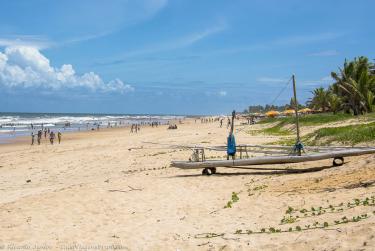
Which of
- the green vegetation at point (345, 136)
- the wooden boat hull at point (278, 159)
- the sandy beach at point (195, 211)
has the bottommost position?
the sandy beach at point (195, 211)

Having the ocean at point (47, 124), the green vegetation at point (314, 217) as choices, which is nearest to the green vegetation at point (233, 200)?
the green vegetation at point (314, 217)

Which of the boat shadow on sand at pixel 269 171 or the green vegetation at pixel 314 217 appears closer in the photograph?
the green vegetation at pixel 314 217

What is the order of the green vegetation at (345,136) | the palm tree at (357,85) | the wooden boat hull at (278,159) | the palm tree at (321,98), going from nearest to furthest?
1. the wooden boat hull at (278,159)
2. the green vegetation at (345,136)
3. the palm tree at (357,85)
4. the palm tree at (321,98)

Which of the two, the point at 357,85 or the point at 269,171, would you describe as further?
the point at 357,85

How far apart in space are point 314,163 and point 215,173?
407cm

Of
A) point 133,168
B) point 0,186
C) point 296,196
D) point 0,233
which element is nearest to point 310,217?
point 296,196

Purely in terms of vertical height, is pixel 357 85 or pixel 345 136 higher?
pixel 357 85

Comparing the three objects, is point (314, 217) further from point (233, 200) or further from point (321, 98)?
point (321, 98)

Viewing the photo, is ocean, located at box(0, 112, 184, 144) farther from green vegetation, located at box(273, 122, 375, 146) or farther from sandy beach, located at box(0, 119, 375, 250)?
sandy beach, located at box(0, 119, 375, 250)

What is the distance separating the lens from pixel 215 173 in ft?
58.3

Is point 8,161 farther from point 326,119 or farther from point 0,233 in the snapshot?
point 326,119

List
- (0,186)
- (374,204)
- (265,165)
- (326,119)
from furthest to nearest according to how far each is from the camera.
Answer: (326,119) → (0,186) → (265,165) → (374,204)

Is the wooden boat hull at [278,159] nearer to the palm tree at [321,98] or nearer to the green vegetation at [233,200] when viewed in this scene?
the green vegetation at [233,200]

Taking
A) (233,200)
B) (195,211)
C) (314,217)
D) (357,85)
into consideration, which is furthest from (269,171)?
(357,85)
